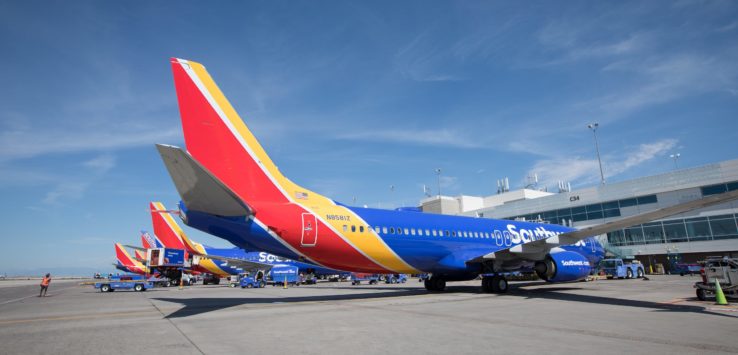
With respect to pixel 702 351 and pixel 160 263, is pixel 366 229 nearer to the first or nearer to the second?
pixel 702 351

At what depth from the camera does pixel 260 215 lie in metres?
12.5

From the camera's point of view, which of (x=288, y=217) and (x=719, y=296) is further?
(x=288, y=217)

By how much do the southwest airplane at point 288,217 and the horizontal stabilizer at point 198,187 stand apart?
0.9 inches

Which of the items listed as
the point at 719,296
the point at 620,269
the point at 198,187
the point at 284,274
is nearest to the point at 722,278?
the point at 719,296

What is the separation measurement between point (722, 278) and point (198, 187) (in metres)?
16.8

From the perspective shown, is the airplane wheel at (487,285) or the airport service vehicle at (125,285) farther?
the airport service vehicle at (125,285)

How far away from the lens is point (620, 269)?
3216 centimetres

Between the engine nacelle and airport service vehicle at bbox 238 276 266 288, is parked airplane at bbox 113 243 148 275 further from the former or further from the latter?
the engine nacelle

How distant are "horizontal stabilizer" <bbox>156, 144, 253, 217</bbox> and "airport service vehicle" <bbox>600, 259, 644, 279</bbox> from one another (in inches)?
1252

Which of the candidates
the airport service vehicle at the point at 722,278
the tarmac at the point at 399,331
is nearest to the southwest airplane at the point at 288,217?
the tarmac at the point at 399,331

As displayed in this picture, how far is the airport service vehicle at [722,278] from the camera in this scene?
1286 cm

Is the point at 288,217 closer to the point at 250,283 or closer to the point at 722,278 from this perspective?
the point at 722,278

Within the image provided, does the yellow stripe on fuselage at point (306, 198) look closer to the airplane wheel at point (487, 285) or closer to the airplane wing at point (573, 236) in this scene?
the airplane wheel at point (487, 285)

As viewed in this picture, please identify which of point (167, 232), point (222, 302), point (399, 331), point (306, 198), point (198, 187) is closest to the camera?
point (399, 331)
